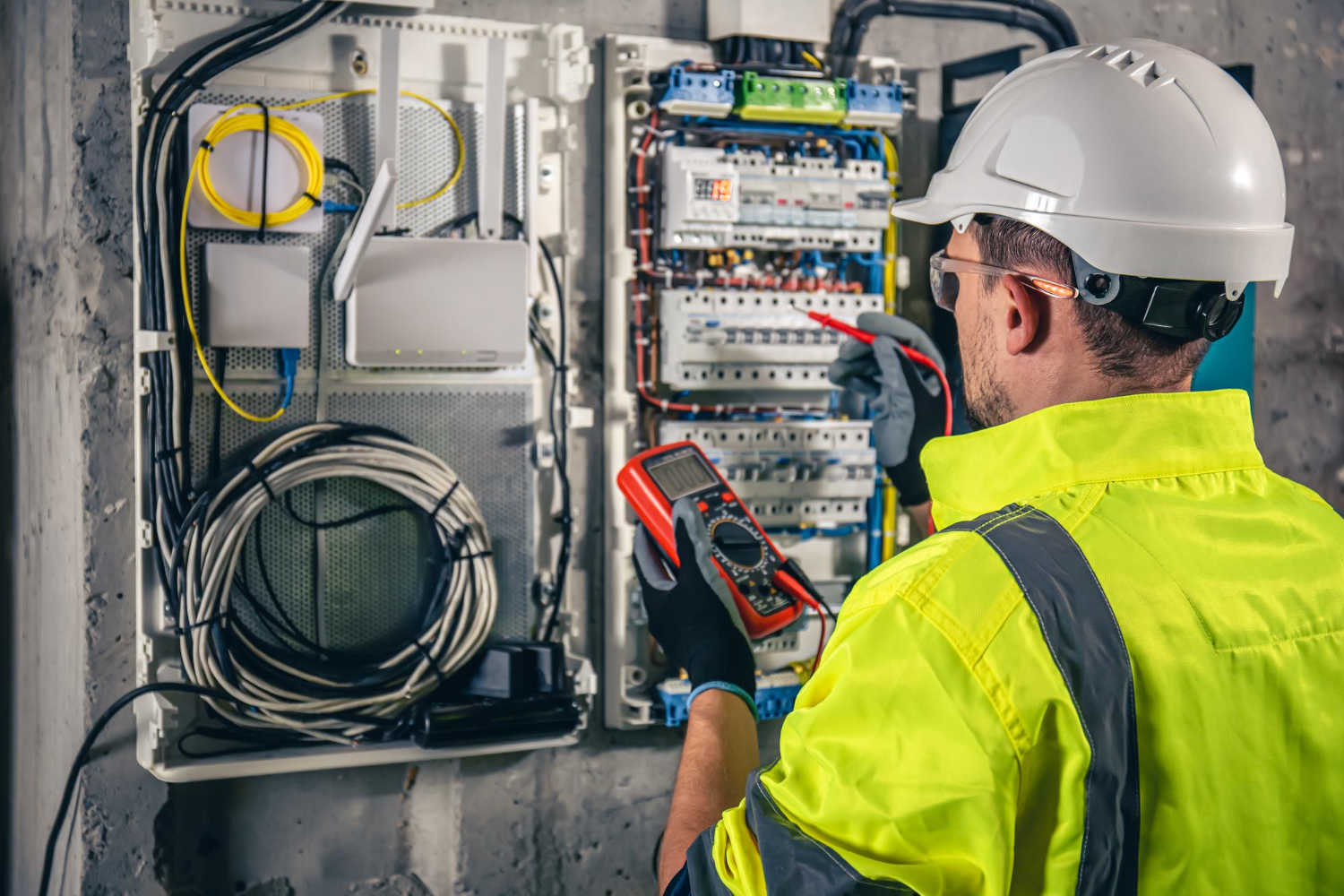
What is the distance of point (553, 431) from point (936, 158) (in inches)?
39.9

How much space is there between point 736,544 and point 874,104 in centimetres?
93

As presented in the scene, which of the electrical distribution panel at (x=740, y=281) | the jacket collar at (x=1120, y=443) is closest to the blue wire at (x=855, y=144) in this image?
the electrical distribution panel at (x=740, y=281)

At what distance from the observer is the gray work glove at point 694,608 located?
1572mm

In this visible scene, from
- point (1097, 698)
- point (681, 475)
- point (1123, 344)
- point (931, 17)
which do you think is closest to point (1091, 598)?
point (1097, 698)

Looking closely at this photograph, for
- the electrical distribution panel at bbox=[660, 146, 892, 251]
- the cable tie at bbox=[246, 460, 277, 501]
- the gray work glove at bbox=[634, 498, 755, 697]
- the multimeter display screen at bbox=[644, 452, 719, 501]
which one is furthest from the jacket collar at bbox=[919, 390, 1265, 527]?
the cable tie at bbox=[246, 460, 277, 501]

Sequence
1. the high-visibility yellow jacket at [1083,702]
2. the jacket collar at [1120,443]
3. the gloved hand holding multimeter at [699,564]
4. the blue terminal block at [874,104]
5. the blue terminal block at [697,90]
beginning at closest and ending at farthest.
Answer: the high-visibility yellow jacket at [1083,702] → the jacket collar at [1120,443] → the gloved hand holding multimeter at [699,564] → the blue terminal block at [697,90] → the blue terminal block at [874,104]

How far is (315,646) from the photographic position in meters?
2.00

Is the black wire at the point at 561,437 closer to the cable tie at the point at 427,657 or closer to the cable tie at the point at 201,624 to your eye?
the cable tie at the point at 427,657

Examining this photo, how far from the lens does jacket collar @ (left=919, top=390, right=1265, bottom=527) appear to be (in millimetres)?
1012

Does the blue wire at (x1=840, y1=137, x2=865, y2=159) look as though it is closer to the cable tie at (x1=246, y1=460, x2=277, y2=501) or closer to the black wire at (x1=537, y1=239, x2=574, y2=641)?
the black wire at (x1=537, y1=239, x2=574, y2=641)

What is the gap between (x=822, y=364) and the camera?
2.28 meters

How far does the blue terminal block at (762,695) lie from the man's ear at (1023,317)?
1193 mm

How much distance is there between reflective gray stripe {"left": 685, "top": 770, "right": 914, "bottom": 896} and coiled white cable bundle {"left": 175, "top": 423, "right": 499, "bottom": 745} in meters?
1.08

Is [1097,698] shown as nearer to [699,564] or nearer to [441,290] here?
[699,564]
